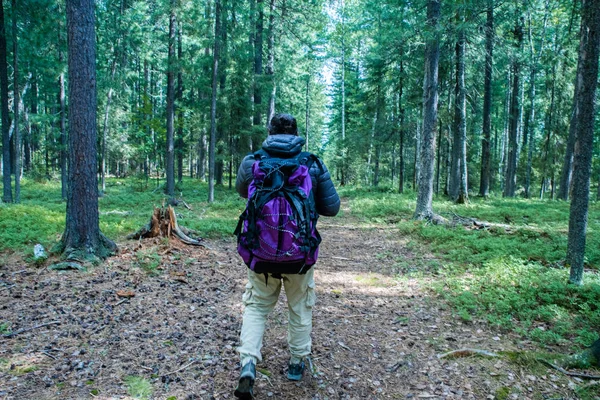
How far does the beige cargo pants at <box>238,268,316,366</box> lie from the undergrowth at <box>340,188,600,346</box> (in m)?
2.83

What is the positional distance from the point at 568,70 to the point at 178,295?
26.2 meters

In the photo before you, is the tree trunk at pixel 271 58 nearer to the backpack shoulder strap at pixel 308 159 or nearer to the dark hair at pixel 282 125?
the dark hair at pixel 282 125

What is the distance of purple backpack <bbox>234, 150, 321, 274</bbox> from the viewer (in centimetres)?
274

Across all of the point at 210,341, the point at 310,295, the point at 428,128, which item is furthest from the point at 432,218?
the point at 310,295

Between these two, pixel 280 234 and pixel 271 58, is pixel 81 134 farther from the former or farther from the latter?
pixel 271 58

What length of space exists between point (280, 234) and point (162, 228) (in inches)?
234

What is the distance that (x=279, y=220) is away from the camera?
9.00ft

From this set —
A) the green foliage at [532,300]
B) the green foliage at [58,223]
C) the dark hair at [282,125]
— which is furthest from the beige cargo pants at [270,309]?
the green foliage at [58,223]

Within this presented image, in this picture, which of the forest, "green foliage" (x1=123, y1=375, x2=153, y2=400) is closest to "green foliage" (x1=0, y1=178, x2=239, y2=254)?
the forest

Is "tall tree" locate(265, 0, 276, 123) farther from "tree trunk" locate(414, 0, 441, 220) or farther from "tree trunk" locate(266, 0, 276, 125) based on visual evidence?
"tree trunk" locate(414, 0, 441, 220)

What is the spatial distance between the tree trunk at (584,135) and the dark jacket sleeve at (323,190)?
4512 mm

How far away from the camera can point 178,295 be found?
213 inches

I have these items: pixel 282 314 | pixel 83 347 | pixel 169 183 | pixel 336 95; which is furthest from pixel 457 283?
pixel 336 95

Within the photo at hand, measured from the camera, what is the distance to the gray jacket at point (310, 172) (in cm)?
300
